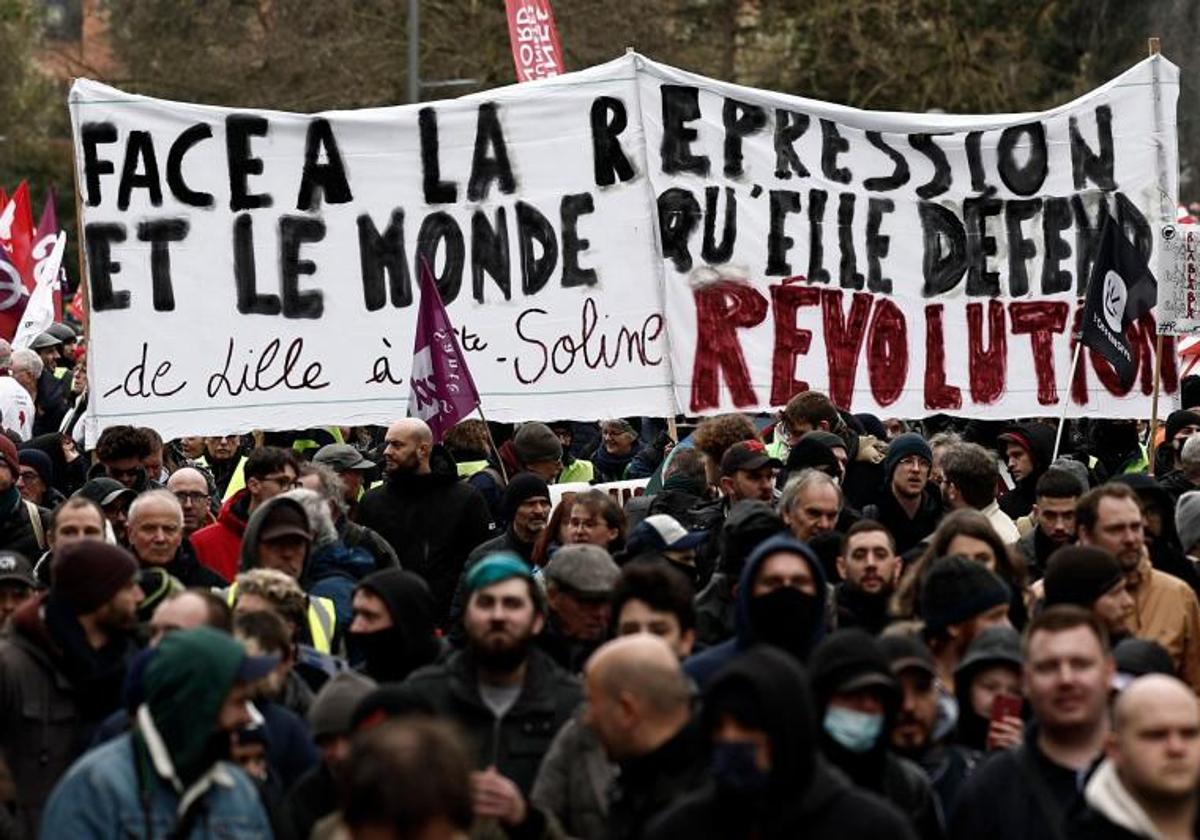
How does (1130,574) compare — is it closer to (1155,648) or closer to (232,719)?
(1155,648)

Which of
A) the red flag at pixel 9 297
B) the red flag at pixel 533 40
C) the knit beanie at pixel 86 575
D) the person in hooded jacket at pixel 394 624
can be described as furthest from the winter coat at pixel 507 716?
the red flag at pixel 533 40

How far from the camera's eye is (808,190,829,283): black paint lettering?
12.8 m

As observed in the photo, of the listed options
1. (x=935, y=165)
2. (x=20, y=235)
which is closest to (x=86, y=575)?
(x=935, y=165)

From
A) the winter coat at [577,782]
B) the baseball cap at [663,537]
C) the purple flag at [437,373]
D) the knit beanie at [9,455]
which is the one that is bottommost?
the winter coat at [577,782]

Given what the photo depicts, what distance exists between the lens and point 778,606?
22.6 ft

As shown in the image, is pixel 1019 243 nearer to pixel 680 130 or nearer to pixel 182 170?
pixel 680 130

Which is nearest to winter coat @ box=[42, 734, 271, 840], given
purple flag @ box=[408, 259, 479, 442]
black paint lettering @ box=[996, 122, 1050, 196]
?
purple flag @ box=[408, 259, 479, 442]

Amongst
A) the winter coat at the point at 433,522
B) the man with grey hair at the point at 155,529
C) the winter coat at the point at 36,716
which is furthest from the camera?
the winter coat at the point at 433,522

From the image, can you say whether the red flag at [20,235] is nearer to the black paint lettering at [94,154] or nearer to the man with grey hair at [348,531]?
the black paint lettering at [94,154]

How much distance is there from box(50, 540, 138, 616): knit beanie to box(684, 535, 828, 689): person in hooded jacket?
1517 mm

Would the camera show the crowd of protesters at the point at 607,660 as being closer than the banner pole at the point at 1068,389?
Yes

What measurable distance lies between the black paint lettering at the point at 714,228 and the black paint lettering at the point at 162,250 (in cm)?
234

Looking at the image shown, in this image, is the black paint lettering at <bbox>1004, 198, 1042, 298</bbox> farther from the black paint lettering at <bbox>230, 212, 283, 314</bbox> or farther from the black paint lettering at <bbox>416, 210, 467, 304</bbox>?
the black paint lettering at <bbox>230, 212, 283, 314</bbox>

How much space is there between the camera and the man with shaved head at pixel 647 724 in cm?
586
